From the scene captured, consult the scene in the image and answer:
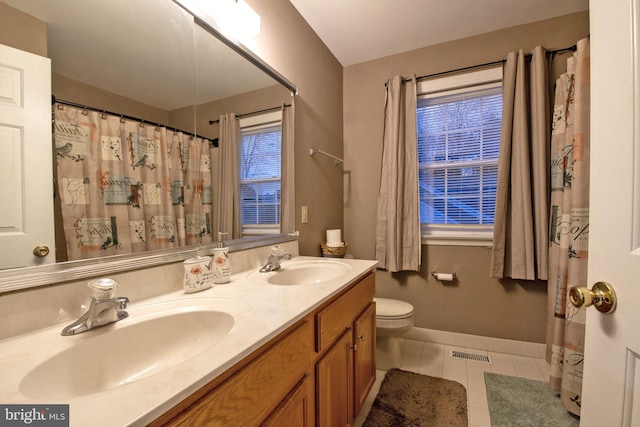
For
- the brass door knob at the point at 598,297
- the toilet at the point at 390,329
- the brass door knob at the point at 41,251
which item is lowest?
the toilet at the point at 390,329

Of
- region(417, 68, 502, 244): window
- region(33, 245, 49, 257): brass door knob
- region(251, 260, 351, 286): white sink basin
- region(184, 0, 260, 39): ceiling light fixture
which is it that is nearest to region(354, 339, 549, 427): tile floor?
region(251, 260, 351, 286): white sink basin

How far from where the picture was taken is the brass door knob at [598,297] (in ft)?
1.86

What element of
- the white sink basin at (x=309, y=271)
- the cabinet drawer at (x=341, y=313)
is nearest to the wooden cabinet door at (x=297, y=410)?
the cabinet drawer at (x=341, y=313)

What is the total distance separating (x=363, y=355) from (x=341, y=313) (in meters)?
0.44

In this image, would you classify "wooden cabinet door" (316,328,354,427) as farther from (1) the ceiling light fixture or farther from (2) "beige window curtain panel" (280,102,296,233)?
(1) the ceiling light fixture

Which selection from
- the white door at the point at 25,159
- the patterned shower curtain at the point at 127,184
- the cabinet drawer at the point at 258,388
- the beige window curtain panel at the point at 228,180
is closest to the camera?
the cabinet drawer at the point at 258,388

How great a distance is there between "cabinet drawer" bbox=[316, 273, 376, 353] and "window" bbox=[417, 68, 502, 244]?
1168mm

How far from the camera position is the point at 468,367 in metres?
1.92

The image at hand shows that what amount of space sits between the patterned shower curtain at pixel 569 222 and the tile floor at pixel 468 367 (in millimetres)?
282

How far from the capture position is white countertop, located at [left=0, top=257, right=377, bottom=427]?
0.39 metres

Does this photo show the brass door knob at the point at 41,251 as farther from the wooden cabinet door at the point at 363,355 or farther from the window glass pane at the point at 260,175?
the wooden cabinet door at the point at 363,355

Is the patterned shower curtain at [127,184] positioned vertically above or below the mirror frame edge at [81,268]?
above

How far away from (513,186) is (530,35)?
113 cm

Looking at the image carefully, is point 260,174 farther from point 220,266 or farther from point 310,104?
point 310,104
